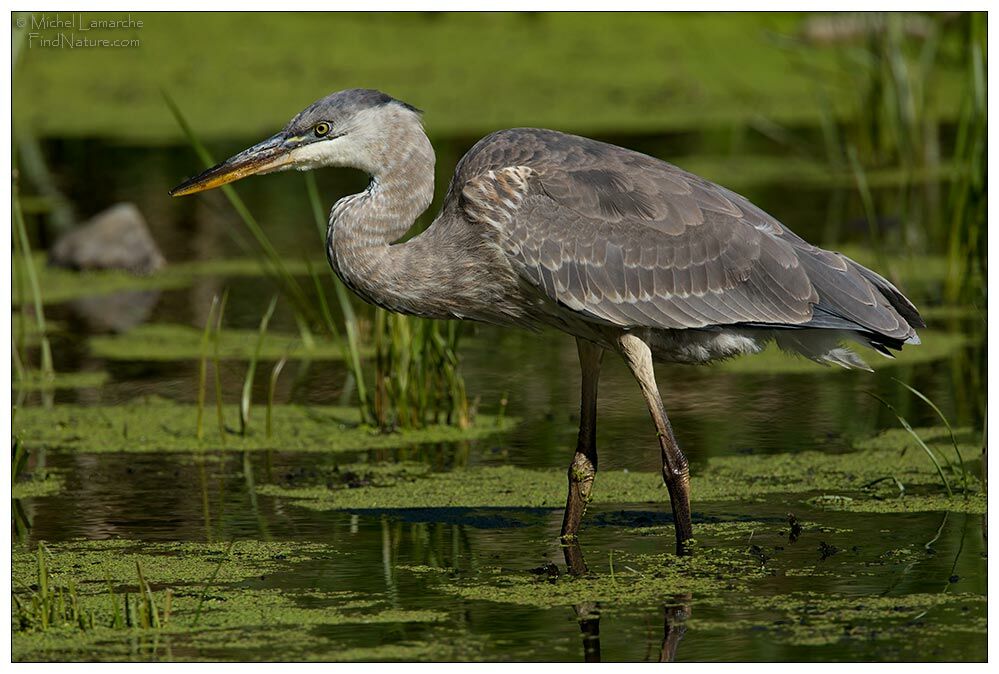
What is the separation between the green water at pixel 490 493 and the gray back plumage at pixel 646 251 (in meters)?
0.81

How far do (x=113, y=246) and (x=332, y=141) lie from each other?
6.07 metres

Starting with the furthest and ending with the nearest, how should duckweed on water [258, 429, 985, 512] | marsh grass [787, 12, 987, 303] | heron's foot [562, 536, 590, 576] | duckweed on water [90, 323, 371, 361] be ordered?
duckweed on water [90, 323, 371, 361], marsh grass [787, 12, 987, 303], duckweed on water [258, 429, 985, 512], heron's foot [562, 536, 590, 576]

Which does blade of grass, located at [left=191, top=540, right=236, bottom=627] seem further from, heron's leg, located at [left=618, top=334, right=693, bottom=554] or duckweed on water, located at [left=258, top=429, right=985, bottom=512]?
heron's leg, located at [left=618, top=334, right=693, bottom=554]

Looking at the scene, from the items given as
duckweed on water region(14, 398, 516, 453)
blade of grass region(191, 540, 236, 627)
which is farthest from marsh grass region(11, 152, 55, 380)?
blade of grass region(191, 540, 236, 627)

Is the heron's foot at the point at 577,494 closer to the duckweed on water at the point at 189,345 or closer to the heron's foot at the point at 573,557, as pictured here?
the heron's foot at the point at 573,557

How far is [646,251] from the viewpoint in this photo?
6.74 metres

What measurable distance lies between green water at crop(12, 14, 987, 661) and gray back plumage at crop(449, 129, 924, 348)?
32.0 inches

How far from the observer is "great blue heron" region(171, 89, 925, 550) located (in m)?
6.60

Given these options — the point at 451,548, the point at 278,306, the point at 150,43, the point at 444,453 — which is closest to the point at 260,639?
the point at 451,548

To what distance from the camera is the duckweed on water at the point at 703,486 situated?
23.2ft
